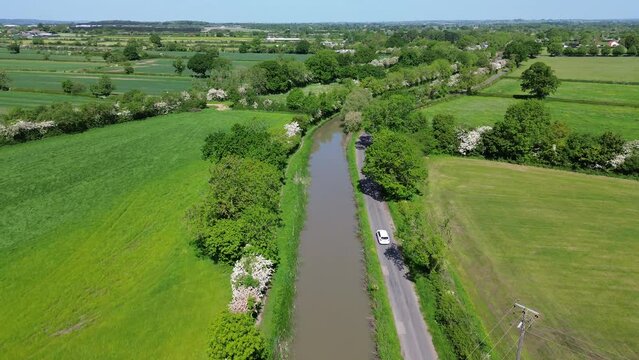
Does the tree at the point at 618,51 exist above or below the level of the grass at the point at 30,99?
above

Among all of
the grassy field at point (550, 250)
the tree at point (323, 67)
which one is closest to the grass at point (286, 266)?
the grassy field at point (550, 250)

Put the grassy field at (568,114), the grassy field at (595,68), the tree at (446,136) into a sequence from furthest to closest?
the grassy field at (595,68), the grassy field at (568,114), the tree at (446,136)

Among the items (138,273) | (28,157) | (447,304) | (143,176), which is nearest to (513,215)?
(447,304)

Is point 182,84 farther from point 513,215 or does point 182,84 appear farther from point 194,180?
point 513,215

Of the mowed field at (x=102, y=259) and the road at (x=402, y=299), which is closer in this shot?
the road at (x=402, y=299)

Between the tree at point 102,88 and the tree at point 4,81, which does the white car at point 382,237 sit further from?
A: the tree at point 4,81

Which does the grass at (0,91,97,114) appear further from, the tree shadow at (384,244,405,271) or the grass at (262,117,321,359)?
the tree shadow at (384,244,405,271)

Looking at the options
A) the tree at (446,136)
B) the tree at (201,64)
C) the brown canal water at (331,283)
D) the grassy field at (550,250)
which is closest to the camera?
the brown canal water at (331,283)
